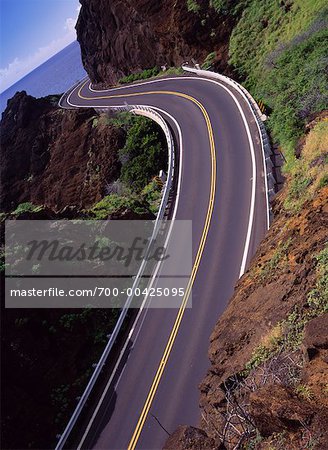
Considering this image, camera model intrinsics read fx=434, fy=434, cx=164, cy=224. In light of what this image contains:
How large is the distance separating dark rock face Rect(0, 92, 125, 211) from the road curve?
11021mm

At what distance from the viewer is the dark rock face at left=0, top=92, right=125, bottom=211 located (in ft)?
140

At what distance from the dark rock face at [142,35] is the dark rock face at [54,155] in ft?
36.4

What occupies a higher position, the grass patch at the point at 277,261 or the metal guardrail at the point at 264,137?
the grass patch at the point at 277,261

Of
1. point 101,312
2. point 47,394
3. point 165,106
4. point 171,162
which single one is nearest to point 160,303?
point 101,312

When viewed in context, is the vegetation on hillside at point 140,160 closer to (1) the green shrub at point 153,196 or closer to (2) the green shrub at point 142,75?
(1) the green shrub at point 153,196

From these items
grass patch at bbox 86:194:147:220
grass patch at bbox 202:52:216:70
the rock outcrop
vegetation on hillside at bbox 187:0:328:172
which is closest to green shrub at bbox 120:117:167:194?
grass patch at bbox 86:194:147:220

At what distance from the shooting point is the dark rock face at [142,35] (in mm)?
45094

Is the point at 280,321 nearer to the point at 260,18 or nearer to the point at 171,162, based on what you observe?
the point at 171,162

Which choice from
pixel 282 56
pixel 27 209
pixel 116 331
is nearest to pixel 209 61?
pixel 282 56

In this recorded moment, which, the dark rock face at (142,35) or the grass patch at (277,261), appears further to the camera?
the dark rock face at (142,35)

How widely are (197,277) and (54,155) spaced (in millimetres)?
36780

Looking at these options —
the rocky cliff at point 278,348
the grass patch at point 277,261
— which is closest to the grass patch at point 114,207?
the rocky cliff at point 278,348

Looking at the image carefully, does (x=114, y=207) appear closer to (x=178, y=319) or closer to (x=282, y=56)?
(x=178, y=319)

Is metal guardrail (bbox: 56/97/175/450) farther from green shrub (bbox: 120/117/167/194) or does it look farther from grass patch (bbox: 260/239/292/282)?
grass patch (bbox: 260/239/292/282)
